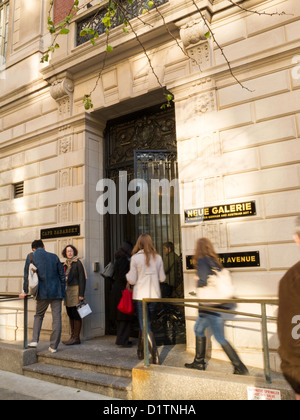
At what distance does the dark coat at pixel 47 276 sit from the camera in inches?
243

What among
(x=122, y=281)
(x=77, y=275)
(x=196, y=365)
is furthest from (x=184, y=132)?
(x=196, y=365)

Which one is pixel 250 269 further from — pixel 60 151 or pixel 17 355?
pixel 60 151

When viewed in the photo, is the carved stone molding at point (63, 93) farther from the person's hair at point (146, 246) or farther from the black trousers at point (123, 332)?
the black trousers at point (123, 332)

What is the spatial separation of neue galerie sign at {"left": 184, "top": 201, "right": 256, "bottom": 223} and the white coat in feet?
4.17

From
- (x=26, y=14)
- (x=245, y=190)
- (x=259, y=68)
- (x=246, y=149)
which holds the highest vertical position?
(x=26, y=14)

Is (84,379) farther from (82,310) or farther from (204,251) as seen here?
(204,251)

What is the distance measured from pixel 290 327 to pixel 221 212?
3.97m

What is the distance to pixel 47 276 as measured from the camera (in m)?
6.23

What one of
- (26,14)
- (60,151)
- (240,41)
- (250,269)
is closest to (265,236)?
(250,269)

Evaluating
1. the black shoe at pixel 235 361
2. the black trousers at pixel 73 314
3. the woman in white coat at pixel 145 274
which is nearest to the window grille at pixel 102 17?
the woman in white coat at pixel 145 274

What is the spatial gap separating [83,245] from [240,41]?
16.6 ft

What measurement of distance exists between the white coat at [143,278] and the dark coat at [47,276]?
68.8 inches

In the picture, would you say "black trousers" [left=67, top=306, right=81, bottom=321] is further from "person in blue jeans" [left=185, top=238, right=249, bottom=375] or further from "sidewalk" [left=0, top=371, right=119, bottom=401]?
"person in blue jeans" [left=185, top=238, right=249, bottom=375]

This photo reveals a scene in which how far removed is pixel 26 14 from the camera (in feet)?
32.3
